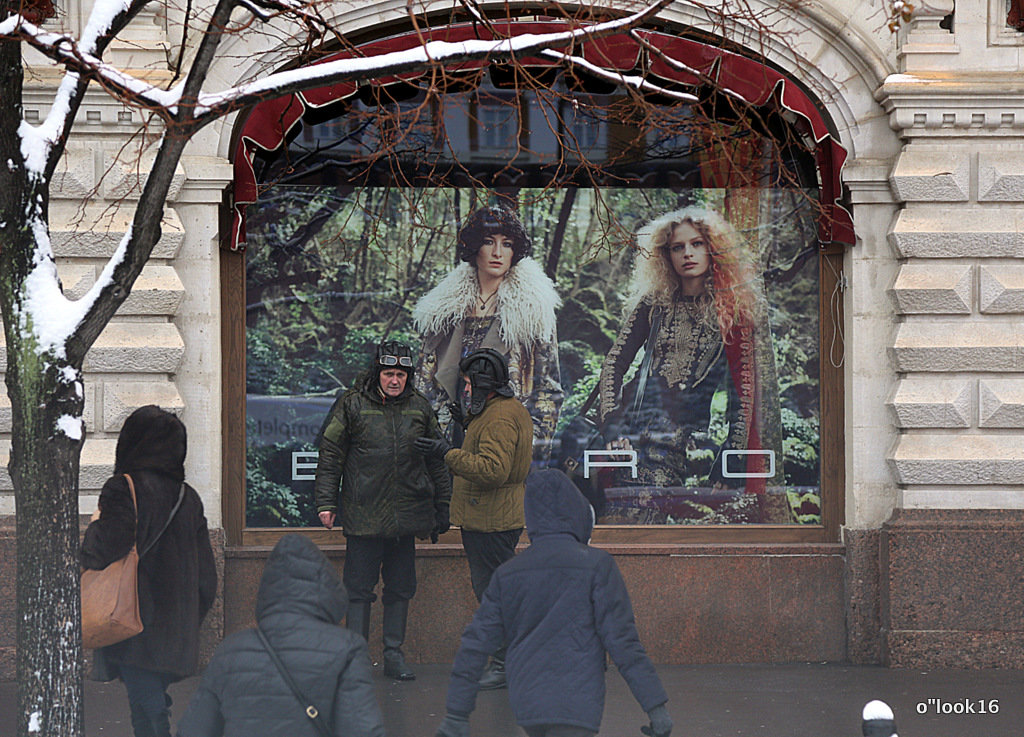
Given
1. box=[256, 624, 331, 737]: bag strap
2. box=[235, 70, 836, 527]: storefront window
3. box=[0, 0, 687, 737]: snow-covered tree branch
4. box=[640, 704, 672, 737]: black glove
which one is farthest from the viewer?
box=[235, 70, 836, 527]: storefront window

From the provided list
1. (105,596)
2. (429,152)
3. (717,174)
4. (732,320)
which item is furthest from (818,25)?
(105,596)

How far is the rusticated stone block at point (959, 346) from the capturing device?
25.5 feet

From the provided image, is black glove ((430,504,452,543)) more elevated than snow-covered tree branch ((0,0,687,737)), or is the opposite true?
snow-covered tree branch ((0,0,687,737))

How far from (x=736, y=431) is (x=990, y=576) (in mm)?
1905

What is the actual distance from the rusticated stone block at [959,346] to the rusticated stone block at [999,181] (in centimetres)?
82

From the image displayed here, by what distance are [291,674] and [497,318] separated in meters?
5.30

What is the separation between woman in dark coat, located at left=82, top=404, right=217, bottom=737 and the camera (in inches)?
207

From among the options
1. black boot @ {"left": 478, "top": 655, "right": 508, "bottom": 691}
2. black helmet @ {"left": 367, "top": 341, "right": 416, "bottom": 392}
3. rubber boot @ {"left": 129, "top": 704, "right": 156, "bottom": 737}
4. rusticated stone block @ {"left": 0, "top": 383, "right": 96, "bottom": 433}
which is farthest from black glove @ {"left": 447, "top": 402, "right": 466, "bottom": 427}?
rubber boot @ {"left": 129, "top": 704, "right": 156, "bottom": 737}

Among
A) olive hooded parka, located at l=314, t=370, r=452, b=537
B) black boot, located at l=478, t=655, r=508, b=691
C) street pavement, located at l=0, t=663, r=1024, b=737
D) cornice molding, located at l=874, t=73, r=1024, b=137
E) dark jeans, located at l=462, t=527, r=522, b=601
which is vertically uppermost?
cornice molding, located at l=874, t=73, r=1024, b=137

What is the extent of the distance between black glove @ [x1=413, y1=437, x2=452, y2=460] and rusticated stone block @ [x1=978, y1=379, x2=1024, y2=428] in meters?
3.45

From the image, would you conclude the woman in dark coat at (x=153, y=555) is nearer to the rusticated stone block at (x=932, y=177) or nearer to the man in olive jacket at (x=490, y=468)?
the man in olive jacket at (x=490, y=468)

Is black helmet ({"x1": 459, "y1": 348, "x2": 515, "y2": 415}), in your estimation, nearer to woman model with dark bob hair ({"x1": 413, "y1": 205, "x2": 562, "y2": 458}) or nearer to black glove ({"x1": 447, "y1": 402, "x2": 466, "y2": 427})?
black glove ({"x1": 447, "y1": 402, "x2": 466, "y2": 427})

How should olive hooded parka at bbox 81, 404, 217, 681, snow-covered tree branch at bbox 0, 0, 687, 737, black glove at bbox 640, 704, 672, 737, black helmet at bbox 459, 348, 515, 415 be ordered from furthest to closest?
1. black helmet at bbox 459, 348, 515, 415
2. olive hooded parka at bbox 81, 404, 217, 681
3. snow-covered tree branch at bbox 0, 0, 687, 737
4. black glove at bbox 640, 704, 672, 737

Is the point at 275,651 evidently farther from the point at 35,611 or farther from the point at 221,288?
the point at 221,288
